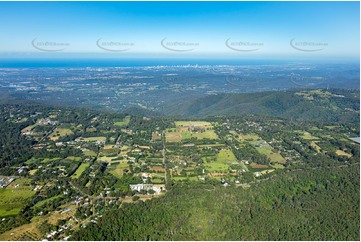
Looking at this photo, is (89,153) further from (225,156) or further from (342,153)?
(342,153)

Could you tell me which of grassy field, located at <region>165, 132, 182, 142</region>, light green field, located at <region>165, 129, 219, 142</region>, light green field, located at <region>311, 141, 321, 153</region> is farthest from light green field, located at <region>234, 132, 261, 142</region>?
grassy field, located at <region>165, 132, 182, 142</region>

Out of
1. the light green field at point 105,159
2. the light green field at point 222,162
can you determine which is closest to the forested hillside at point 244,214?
the light green field at point 222,162

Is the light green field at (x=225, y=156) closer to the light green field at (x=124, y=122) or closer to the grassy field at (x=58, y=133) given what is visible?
the light green field at (x=124, y=122)

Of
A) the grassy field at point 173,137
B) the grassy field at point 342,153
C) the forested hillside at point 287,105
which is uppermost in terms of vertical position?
the grassy field at point 173,137

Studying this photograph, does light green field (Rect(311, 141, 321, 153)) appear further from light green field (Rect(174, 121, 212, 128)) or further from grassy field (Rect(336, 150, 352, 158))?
light green field (Rect(174, 121, 212, 128))

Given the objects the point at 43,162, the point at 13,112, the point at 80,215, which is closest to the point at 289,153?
the point at 80,215
